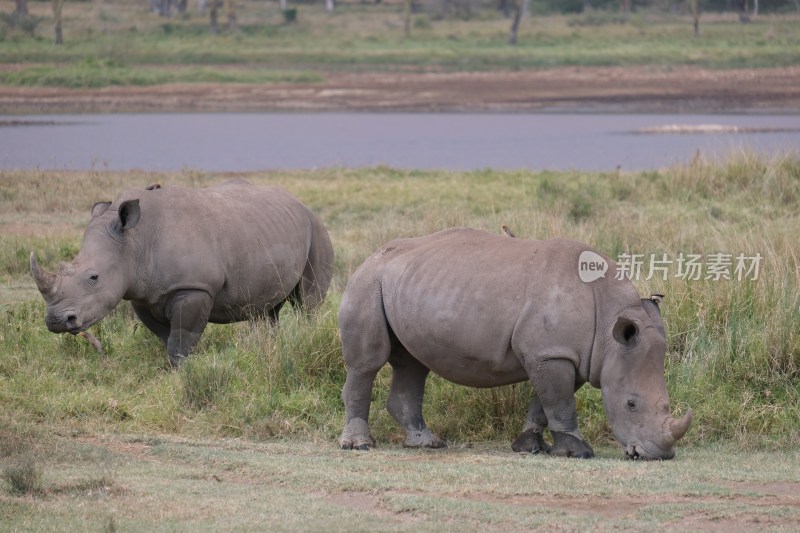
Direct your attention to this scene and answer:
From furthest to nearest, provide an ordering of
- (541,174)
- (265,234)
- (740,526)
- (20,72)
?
(20,72)
(541,174)
(265,234)
(740,526)

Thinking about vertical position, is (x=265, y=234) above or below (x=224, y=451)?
above

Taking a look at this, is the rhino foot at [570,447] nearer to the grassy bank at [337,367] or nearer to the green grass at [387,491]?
the green grass at [387,491]

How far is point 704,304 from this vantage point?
33.2 ft

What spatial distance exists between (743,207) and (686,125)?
698 inches

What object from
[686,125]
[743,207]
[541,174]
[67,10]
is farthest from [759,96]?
[67,10]

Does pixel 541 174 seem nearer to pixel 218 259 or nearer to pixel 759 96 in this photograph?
pixel 218 259

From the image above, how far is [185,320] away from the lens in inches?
399

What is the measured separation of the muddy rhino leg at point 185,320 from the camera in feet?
33.2

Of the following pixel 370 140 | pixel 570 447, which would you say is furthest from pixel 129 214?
pixel 370 140

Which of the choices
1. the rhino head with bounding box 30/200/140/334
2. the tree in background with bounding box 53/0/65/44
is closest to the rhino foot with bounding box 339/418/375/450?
the rhino head with bounding box 30/200/140/334

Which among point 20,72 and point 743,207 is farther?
point 20,72

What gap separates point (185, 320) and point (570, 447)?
332 cm

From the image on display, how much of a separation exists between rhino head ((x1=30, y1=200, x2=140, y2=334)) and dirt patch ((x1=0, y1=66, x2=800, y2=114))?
25478mm

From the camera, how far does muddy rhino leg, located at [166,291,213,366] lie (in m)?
10.1
